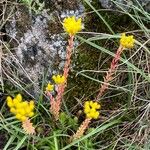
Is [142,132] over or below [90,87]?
below

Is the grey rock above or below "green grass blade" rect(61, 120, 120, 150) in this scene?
above

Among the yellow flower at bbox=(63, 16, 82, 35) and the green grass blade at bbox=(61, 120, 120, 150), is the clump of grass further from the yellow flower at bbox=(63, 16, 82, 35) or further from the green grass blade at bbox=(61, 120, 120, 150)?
the yellow flower at bbox=(63, 16, 82, 35)

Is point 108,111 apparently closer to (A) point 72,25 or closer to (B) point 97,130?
(B) point 97,130

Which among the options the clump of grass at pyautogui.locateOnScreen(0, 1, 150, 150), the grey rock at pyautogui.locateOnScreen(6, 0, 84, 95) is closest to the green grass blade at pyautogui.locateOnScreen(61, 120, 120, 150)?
the clump of grass at pyautogui.locateOnScreen(0, 1, 150, 150)

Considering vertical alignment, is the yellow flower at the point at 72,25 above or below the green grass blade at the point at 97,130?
above

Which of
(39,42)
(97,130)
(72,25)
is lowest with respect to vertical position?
(97,130)

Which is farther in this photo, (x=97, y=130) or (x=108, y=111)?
(x=108, y=111)

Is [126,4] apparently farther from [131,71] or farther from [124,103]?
[124,103]

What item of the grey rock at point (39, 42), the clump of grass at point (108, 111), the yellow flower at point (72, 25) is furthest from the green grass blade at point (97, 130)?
the yellow flower at point (72, 25)

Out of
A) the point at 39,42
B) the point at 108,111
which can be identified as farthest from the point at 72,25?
the point at 108,111

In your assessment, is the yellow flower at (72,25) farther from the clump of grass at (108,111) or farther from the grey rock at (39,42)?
the grey rock at (39,42)

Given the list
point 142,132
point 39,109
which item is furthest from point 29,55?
point 142,132
